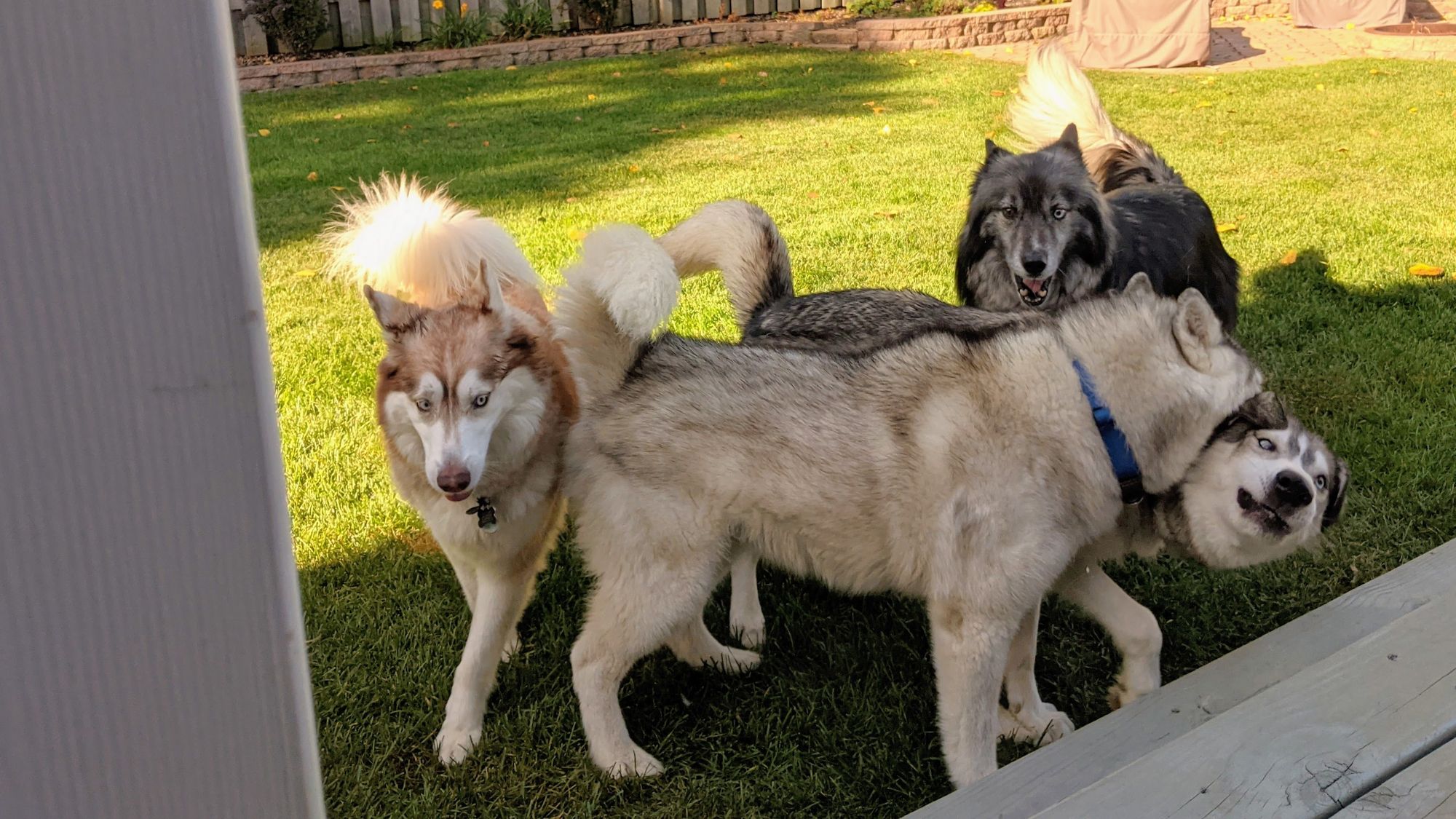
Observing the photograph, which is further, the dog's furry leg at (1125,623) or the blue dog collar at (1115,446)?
the dog's furry leg at (1125,623)

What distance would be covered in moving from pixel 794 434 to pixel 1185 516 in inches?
36.4

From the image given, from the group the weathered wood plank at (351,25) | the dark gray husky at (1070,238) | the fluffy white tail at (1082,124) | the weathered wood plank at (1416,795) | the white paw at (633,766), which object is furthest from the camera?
the weathered wood plank at (351,25)

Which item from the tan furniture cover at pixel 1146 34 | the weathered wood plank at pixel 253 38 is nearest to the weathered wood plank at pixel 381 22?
the weathered wood plank at pixel 253 38

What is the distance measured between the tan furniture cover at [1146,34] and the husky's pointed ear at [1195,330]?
1125 centimetres

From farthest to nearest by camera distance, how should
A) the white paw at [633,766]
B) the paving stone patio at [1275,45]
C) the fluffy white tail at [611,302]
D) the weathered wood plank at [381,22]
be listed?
the weathered wood plank at [381,22]
the paving stone patio at [1275,45]
the white paw at [633,766]
the fluffy white tail at [611,302]

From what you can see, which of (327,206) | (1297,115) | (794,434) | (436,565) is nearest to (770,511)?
(794,434)

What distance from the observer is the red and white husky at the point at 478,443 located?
101 inches

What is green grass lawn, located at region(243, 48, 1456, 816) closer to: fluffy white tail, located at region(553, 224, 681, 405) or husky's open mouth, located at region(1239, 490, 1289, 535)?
husky's open mouth, located at region(1239, 490, 1289, 535)

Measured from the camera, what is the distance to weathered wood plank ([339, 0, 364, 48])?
13.4 metres

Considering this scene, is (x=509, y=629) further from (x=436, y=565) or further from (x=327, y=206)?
(x=327, y=206)

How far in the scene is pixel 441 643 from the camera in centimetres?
317

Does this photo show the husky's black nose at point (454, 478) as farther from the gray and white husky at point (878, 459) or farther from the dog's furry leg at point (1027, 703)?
the dog's furry leg at point (1027, 703)

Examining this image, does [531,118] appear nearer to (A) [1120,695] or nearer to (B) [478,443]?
(B) [478,443]

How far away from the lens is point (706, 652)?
3047mm
